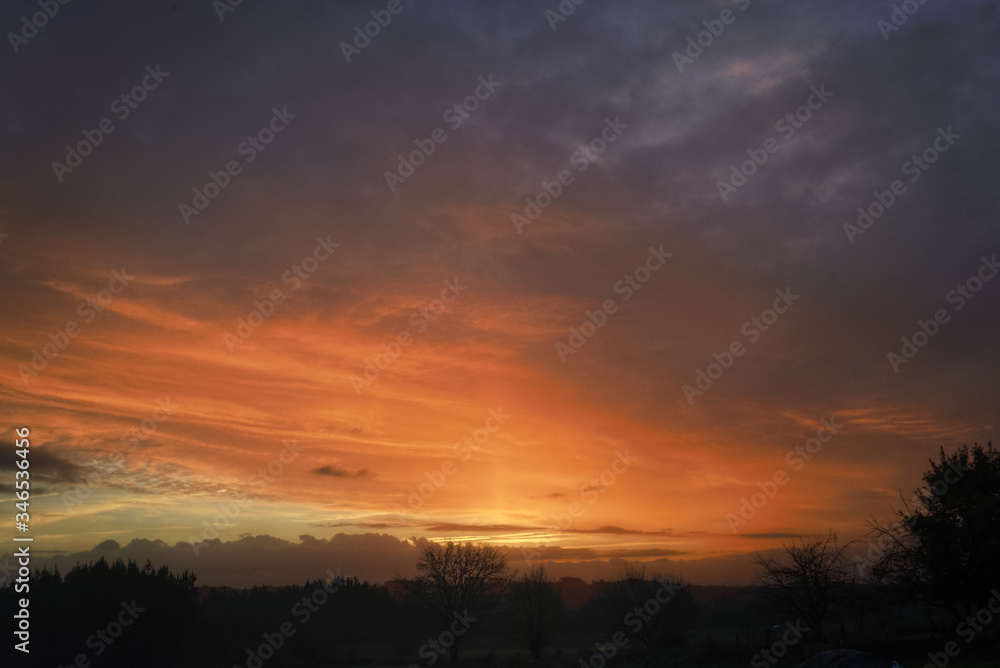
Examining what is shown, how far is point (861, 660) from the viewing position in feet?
111

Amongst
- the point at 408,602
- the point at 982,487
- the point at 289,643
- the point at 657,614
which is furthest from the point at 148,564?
the point at 982,487

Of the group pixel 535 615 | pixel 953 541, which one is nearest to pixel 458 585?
pixel 535 615

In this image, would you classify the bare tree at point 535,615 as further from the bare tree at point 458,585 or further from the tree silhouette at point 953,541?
the tree silhouette at point 953,541

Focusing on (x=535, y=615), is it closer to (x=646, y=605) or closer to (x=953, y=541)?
(x=646, y=605)

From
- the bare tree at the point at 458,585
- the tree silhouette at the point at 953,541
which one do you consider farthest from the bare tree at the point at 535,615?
the tree silhouette at the point at 953,541

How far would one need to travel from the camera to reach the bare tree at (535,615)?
8488 cm

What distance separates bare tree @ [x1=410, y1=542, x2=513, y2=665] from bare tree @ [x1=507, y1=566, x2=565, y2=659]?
10.4 ft

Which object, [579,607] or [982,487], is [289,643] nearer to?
[579,607]

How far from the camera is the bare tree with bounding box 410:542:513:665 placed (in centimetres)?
Answer: 9088

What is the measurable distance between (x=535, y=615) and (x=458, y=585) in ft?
37.0

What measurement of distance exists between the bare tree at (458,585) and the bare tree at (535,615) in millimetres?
3177

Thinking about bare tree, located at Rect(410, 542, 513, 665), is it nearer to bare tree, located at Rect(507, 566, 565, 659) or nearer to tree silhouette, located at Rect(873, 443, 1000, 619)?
bare tree, located at Rect(507, 566, 565, 659)

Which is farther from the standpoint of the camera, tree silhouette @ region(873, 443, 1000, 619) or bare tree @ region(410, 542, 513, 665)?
bare tree @ region(410, 542, 513, 665)

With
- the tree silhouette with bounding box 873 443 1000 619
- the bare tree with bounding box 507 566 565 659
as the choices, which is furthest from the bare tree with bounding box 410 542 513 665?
the tree silhouette with bounding box 873 443 1000 619
